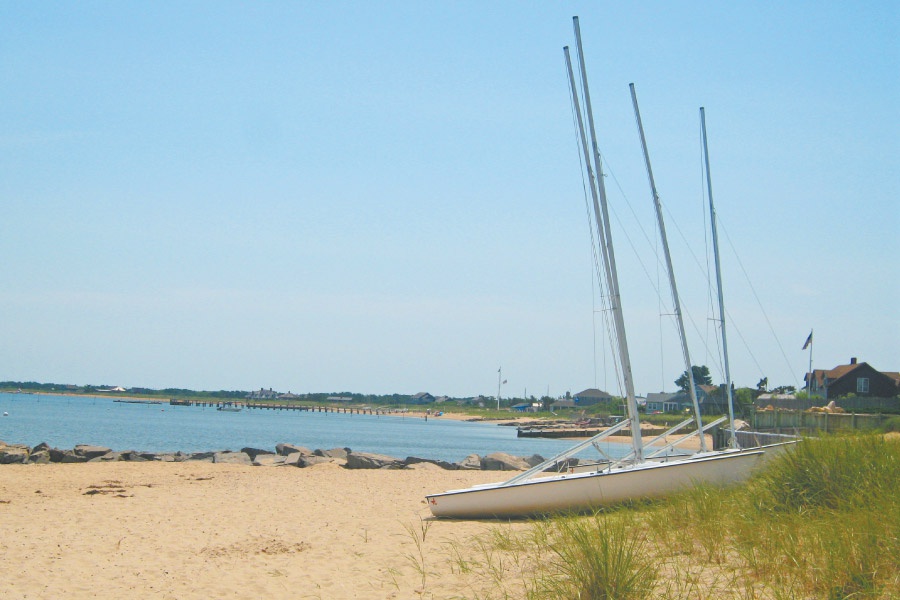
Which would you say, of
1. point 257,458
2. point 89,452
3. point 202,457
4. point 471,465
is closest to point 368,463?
point 471,465

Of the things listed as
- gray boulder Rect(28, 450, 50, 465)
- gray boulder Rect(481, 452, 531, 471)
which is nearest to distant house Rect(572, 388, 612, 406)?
gray boulder Rect(481, 452, 531, 471)

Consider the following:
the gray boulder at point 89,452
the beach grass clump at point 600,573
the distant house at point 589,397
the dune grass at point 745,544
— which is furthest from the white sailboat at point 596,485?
the distant house at point 589,397

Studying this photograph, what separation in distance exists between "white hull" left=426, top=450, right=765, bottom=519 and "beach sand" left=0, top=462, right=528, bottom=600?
506 millimetres

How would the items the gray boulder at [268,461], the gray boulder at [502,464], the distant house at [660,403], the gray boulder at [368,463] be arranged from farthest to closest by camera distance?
the distant house at [660,403] → the gray boulder at [502,464] → the gray boulder at [268,461] → the gray boulder at [368,463]

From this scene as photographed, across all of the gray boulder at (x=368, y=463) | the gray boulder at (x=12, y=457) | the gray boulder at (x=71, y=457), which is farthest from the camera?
the gray boulder at (x=71, y=457)

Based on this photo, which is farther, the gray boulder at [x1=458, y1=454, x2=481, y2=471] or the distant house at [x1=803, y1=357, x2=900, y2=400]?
the distant house at [x1=803, y1=357, x2=900, y2=400]

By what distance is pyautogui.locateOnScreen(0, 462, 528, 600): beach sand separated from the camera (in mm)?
10461

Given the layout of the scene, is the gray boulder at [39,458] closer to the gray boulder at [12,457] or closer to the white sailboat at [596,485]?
the gray boulder at [12,457]

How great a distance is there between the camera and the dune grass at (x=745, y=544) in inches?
311

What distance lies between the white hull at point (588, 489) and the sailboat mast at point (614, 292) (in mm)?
1182

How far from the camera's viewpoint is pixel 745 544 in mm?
9508

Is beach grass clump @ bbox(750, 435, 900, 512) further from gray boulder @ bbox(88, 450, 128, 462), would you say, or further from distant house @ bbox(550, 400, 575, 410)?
distant house @ bbox(550, 400, 575, 410)

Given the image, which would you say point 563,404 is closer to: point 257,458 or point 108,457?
point 257,458

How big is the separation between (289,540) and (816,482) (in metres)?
8.07
